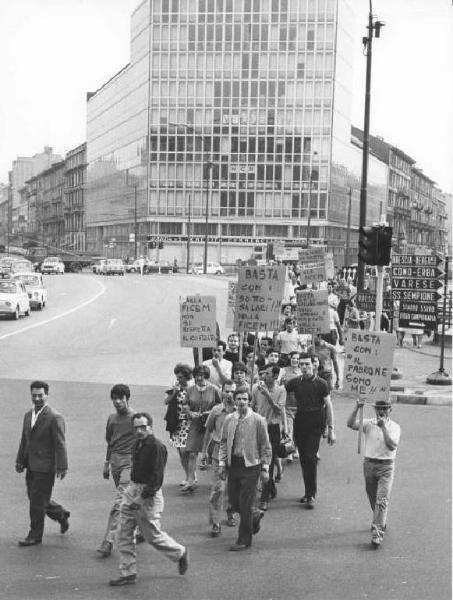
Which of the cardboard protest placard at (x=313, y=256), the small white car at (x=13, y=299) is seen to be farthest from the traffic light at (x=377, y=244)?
the small white car at (x=13, y=299)

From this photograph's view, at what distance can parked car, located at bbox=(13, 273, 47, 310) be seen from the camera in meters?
35.9

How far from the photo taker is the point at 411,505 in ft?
32.5

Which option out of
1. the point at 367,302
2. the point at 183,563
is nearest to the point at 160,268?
the point at 367,302

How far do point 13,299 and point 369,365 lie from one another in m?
23.6

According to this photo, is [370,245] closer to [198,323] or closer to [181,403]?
[198,323]

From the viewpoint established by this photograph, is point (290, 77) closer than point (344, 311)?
No

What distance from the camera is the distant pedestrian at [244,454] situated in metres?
8.56

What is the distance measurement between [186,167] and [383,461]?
324 feet

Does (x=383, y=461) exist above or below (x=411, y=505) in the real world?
above

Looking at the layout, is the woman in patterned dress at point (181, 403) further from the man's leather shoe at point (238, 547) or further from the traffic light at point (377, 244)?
the traffic light at point (377, 244)

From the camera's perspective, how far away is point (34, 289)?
36375 mm

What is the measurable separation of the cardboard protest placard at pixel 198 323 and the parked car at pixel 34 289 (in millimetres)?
22180

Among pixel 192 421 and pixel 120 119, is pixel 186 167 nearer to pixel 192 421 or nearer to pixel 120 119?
pixel 120 119

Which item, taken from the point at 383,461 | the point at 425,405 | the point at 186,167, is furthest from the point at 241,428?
the point at 186,167
